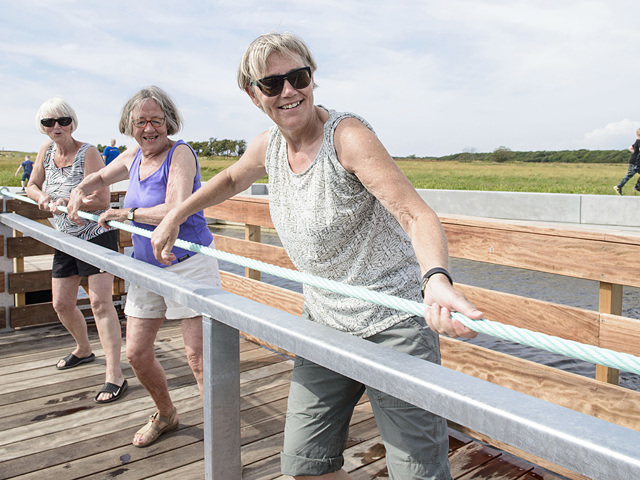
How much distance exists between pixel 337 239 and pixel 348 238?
0.11 ft

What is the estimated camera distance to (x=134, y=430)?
3.08 meters

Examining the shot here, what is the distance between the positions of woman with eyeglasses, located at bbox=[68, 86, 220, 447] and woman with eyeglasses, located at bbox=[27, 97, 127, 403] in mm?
712

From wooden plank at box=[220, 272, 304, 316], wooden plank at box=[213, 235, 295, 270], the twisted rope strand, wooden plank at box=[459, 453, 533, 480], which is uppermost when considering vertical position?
the twisted rope strand

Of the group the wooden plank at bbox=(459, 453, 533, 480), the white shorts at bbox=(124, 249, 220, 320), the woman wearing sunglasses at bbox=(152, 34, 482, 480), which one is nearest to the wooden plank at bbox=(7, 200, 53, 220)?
the white shorts at bbox=(124, 249, 220, 320)

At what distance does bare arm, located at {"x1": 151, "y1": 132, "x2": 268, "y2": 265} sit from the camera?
6.88ft

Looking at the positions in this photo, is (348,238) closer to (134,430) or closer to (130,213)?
(130,213)

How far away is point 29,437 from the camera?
3.00 metres

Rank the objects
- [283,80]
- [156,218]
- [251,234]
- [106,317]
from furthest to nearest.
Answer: [251,234], [106,317], [156,218], [283,80]

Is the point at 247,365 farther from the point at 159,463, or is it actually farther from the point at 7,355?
the point at 7,355

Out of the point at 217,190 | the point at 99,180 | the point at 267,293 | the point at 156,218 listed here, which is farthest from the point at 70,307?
the point at 217,190

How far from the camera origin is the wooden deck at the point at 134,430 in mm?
2688

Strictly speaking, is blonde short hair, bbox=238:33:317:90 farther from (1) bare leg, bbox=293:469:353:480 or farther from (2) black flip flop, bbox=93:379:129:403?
(2) black flip flop, bbox=93:379:129:403

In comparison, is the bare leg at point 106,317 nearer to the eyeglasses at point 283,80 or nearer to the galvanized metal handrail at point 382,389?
the galvanized metal handrail at point 382,389

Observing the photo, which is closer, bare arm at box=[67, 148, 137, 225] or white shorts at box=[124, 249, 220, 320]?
white shorts at box=[124, 249, 220, 320]
